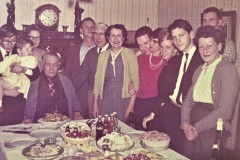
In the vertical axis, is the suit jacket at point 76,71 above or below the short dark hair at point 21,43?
below

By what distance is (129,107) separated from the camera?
133 inches

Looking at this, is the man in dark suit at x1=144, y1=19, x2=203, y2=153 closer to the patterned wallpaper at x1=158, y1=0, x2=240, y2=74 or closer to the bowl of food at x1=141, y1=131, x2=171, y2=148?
the bowl of food at x1=141, y1=131, x2=171, y2=148

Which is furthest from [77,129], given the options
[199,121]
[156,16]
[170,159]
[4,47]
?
[156,16]

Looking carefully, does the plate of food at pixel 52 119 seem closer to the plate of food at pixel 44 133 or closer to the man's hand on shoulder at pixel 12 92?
the plate of food at pixel 44 133

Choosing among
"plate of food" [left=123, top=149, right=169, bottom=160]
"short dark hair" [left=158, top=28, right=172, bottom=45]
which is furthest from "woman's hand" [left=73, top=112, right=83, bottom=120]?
"plate of food" [left=123, top=149, right=169, bottom=160]

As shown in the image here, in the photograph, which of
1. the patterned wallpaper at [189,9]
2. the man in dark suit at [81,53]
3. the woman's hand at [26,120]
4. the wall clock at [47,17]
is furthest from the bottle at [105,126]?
the wall clock at [47,17]

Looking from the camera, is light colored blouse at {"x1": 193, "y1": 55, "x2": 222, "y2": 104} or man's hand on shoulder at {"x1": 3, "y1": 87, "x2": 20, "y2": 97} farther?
man's hand on shoulder at {"x1": 3, "y1": 87, "x2": 20, "y2": 97}

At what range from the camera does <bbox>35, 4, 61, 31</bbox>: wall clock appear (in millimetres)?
4789

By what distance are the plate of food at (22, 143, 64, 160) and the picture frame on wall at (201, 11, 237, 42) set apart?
2687mm

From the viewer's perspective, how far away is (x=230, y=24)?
12.8ft

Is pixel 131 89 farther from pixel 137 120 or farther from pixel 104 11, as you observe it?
pixel 104 11

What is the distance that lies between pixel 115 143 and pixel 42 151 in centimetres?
43

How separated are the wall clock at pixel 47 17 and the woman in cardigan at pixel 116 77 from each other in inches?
65.5

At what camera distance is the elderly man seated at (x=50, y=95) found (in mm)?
3223
